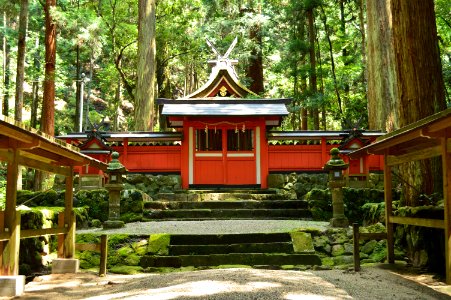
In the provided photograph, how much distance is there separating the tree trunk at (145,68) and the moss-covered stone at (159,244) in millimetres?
9394

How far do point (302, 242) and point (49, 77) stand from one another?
10.7m

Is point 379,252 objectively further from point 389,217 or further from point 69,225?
point 69,225

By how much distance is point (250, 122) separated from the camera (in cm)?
1537

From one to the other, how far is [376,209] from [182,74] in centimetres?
2486

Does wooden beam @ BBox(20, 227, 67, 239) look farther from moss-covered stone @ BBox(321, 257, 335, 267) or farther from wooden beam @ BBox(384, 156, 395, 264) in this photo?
wooden beam @ BBox(384, 156, 395, 264)

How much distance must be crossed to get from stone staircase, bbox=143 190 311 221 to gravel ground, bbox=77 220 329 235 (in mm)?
738

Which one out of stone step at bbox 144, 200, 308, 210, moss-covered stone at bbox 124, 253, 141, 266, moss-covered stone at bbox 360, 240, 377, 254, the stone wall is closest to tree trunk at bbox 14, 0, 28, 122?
the stone wall

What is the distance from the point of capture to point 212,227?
9891mm

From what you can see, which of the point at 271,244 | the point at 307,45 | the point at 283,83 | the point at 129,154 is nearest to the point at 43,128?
the point at 129,154

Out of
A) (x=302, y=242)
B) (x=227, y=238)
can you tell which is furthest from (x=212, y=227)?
(x=302, y=242)

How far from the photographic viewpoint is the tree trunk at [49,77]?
48.2 ft

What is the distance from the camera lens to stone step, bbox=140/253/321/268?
768 cm

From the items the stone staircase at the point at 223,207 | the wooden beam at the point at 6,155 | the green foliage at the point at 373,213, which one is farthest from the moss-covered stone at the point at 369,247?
the wooden beam at the point at 6,155

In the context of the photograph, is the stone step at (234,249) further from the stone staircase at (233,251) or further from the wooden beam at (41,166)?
the wooden beam at (41,166)
